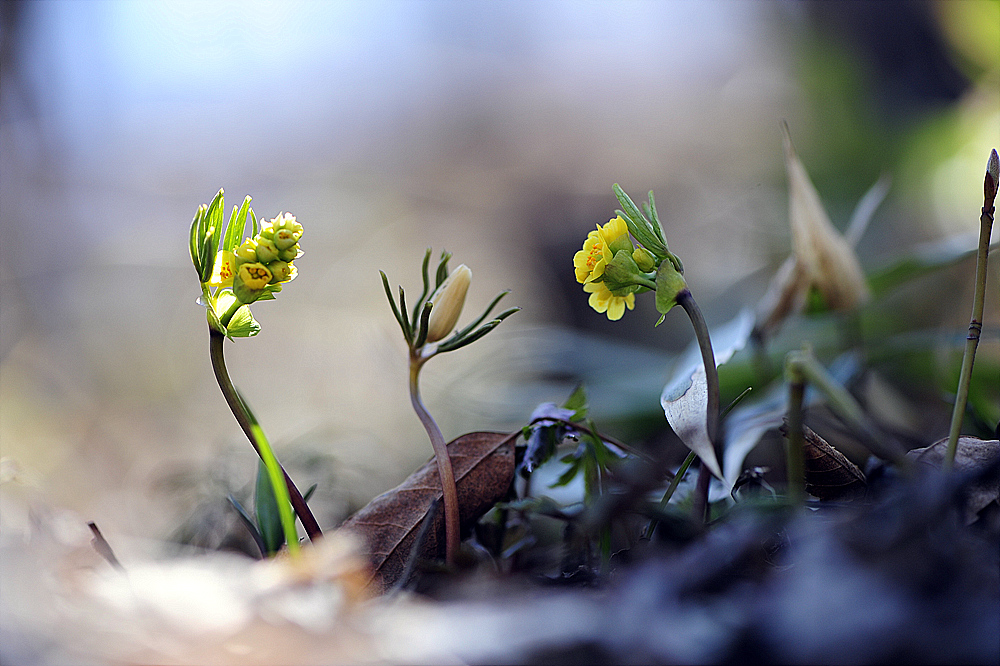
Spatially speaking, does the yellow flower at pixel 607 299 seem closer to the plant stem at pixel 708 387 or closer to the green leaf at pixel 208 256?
the plant stem at pixel 708 387

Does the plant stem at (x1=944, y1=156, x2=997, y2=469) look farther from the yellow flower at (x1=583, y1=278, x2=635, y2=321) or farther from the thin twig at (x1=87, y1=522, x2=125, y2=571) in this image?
the thin twig at (x1=87, y1=522, x2=125, y2=571)

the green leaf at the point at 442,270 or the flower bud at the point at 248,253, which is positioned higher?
the flower bud at the point at 248,253

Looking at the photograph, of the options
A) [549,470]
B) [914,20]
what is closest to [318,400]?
[549,470]

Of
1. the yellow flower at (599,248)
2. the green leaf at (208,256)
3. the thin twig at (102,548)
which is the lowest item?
the thin twig at (102,548)

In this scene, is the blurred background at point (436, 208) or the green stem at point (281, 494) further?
the blurred background at point (436, 208)

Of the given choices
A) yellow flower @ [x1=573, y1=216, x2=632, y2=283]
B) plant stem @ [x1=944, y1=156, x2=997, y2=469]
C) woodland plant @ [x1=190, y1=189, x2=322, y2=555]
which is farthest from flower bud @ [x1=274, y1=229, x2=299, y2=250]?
plant stem @ [x1=944, y1=156, x2=997, y2=469]

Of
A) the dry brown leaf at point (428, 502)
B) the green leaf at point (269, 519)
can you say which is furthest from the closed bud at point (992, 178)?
the green leaf at point (269, 519)

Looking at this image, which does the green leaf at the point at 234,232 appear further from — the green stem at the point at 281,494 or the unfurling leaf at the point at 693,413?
the unfurling leaf at the point at 693,413
